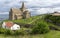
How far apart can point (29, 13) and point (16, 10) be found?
901cm

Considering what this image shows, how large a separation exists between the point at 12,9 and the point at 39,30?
246ft

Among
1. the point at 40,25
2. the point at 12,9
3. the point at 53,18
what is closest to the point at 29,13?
the point at 12,9

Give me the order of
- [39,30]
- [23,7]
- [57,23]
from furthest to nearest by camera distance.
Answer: [23,7] → [57,23] → [39,30]

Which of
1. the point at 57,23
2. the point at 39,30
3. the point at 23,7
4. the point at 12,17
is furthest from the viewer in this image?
the point at 23,7

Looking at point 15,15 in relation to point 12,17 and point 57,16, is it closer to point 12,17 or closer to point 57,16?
point 12,17

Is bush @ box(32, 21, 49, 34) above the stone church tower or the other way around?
above

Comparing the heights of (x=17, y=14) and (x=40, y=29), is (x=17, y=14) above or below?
below

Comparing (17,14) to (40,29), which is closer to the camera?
(40,29)

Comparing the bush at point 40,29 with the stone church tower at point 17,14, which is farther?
the stone church tower at point 17,14

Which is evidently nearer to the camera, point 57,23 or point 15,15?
point 57,23

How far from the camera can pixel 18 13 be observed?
13412cm

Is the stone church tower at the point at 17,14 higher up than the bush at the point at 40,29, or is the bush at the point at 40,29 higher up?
the bush at the point at 40,29

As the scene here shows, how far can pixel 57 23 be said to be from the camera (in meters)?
87.6

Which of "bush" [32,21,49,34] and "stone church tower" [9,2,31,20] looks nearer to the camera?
"bush" [32,21,49,34]
